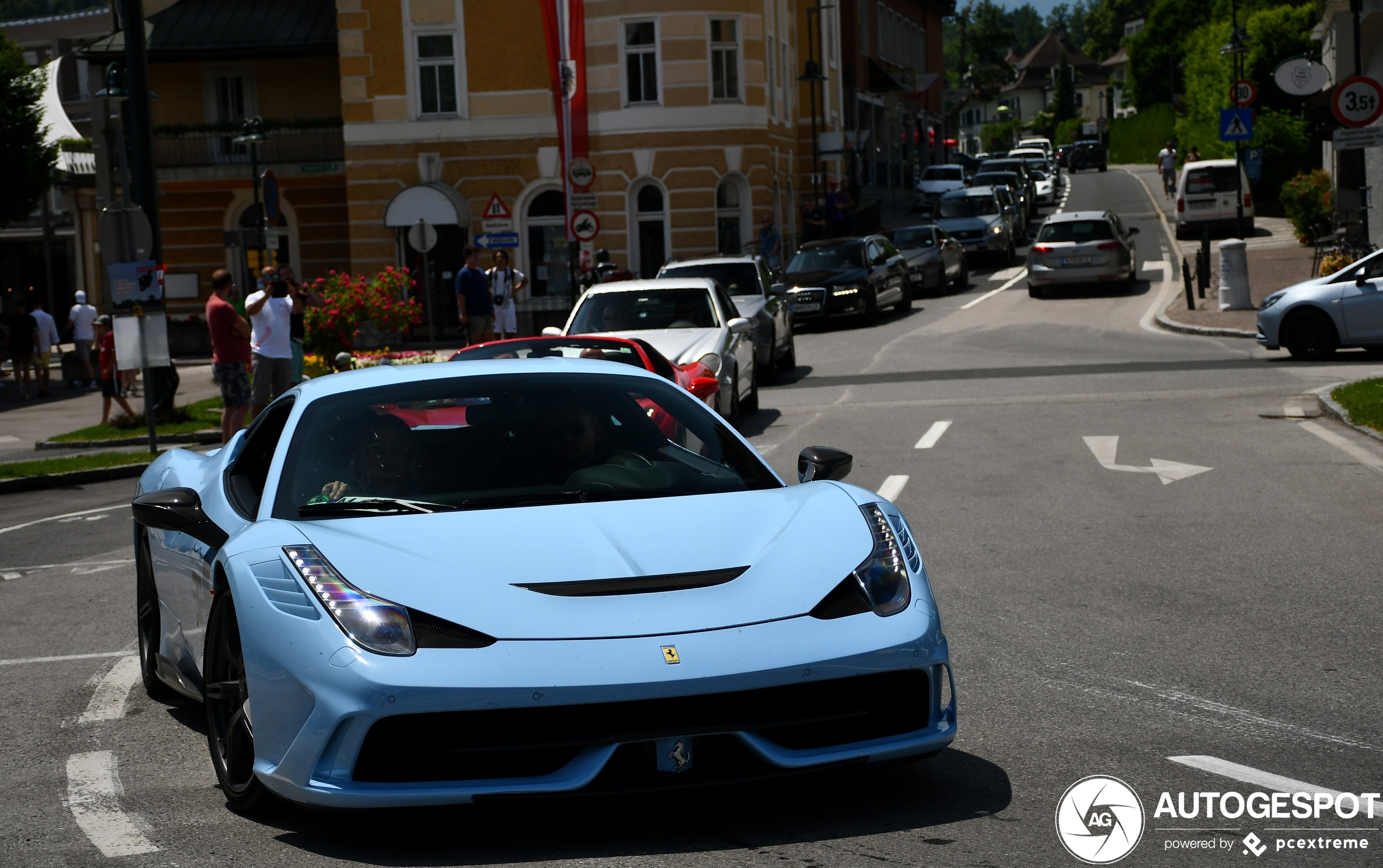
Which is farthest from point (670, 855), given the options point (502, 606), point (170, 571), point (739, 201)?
point (739, 201)

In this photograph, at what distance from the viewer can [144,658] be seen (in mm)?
6660

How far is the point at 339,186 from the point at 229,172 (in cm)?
294

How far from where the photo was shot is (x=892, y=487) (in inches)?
477

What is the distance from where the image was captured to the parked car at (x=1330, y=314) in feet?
65.6

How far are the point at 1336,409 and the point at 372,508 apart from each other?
1240 cm

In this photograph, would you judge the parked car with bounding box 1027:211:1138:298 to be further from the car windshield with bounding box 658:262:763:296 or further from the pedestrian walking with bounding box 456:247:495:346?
the pedestrian walking with bounding box 456:247:495:346

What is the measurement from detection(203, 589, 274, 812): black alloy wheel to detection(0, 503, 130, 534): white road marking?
30.5 ft

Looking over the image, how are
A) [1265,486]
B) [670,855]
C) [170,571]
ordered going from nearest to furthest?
[670,855], [170,571], [1265,486]

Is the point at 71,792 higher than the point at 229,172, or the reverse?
the point at 229,172

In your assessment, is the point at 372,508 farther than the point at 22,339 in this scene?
No

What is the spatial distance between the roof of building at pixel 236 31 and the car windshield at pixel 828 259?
17637 millimetres

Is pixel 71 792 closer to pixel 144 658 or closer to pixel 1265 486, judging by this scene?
pixel 144 658

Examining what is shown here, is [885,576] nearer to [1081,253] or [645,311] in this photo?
[645,311]

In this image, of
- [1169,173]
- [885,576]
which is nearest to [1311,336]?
[885,576]
